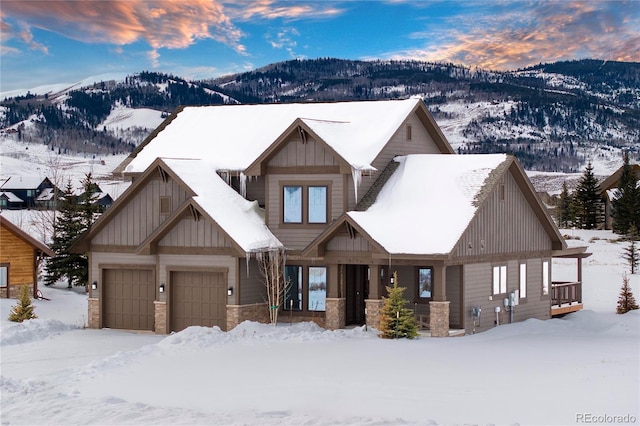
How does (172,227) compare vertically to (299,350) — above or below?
above

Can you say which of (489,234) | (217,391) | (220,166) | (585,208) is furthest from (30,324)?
(585,208)

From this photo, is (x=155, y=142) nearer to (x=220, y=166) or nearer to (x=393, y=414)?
(x=220, y=166)

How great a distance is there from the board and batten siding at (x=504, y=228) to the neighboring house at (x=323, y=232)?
7cm

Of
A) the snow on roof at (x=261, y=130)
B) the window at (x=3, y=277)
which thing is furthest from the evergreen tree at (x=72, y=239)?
the snow on roof at (x=261, y=130)

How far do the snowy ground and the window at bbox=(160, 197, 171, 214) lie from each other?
413 centimetres

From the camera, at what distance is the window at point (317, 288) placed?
114ft

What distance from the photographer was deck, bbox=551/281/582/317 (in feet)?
131

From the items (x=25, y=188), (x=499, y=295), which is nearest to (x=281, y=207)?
(x=499, y=295)

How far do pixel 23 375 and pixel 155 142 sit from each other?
16254 millimetres

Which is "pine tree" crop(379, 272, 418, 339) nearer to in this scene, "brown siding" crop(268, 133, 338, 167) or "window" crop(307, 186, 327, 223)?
"window" crop(307, 186, 327, 223)

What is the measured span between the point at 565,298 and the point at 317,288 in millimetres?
11525

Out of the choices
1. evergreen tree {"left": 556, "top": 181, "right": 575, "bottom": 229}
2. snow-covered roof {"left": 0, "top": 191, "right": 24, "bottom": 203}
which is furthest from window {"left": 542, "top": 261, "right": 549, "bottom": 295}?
snow-covered roof {"left": 0, "top": 191, "right": 24, "bottom": 203}

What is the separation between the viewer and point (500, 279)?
116 ft

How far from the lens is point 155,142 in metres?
39.5
